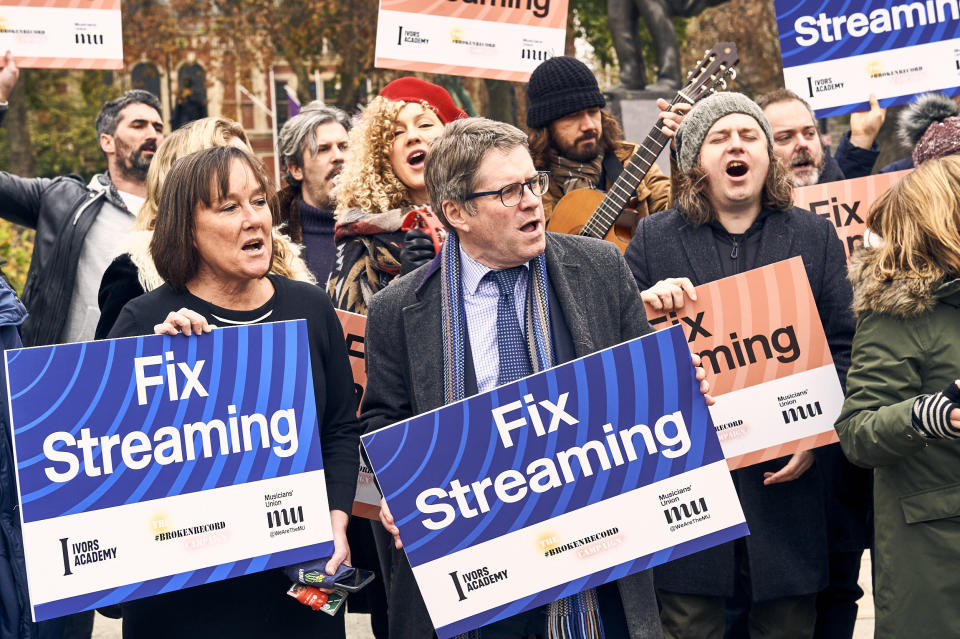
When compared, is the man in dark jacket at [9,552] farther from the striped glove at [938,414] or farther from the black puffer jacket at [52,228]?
the striped glove at [938,414]

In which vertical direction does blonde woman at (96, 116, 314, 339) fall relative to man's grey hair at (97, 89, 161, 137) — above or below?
below

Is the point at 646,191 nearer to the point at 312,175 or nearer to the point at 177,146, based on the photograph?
the point at 312,175

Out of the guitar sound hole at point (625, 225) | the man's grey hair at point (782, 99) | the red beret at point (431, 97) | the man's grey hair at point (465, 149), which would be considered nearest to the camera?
the man's grey hair at point (465, 149)

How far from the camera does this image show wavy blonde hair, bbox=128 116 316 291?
11.8 ft

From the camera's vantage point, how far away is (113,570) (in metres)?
2.85

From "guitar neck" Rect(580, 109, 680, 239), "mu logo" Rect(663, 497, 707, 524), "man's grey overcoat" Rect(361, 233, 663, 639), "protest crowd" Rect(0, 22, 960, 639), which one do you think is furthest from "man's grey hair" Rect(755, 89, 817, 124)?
"mu logo" Rect(663, 497, 707, 524)

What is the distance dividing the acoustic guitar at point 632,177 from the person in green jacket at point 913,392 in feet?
5.16

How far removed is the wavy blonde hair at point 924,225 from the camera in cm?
317

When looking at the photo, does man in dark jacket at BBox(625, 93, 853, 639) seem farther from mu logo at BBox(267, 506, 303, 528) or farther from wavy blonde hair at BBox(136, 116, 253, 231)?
wavy blonde hair at BBox(136, 116, 253, 231)

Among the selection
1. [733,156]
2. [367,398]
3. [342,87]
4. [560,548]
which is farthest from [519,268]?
[342,87]

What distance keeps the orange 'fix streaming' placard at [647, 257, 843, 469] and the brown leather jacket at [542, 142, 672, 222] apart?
1244 millimetres

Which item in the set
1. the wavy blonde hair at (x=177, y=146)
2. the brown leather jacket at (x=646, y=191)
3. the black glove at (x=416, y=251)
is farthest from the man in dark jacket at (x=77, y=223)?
the brown leather jacket at (x=646, y=191)

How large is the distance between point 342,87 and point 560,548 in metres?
22.2

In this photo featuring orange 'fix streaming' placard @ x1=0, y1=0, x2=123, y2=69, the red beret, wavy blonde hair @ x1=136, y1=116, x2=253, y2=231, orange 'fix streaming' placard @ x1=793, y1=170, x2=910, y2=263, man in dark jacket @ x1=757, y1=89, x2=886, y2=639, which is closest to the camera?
wavy blonde hair @ x1=136, y1=116, x2=253, y2=231
